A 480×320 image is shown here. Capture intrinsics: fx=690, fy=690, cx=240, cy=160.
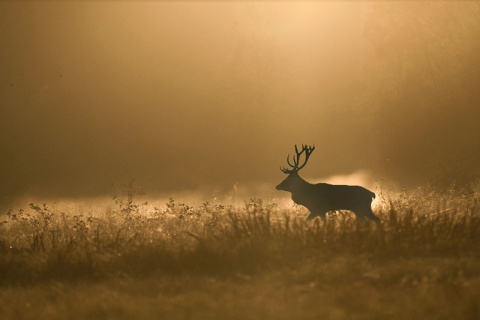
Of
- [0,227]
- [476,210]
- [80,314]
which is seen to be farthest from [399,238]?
[0,227]

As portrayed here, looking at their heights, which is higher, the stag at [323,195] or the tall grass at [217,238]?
the stag at [323,195]

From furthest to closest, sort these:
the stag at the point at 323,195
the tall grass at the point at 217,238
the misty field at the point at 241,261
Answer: the stag at the point at 323,195 < the tall grass at the point at 217,238 < the misty field at the point at 241,261

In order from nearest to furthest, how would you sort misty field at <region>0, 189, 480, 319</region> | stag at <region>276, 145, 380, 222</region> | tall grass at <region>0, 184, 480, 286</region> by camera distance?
misty field at <region>0, 189, 480, 319</region>, tall grass at <region>0, 184, 480, 286</region>, stag at <region>276, 145, 380, 222</region>

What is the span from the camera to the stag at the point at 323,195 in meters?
8.65

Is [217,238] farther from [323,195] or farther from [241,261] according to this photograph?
[323,195]

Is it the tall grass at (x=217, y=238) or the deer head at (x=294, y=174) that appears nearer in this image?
the tall grass at (x=217, y=238)

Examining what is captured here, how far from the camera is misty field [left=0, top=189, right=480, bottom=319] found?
18.4 feet

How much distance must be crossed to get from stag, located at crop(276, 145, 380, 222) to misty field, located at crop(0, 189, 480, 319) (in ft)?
1.47

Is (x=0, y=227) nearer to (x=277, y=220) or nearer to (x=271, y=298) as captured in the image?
(x=277, y=220)

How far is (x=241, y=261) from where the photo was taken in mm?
6574

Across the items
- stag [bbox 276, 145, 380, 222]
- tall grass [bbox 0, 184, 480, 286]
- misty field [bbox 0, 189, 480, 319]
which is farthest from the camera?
stag [bbox 276, 145, 380, 222]

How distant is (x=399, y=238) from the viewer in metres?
7.00

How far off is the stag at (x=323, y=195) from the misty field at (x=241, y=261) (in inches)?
17.7

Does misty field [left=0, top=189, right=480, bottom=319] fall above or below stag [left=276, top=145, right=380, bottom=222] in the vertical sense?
below
